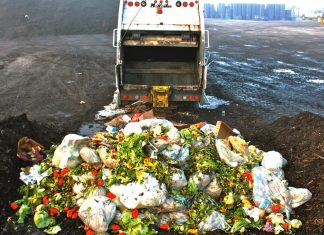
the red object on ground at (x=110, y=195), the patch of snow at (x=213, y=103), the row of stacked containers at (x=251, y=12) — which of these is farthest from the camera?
the row of stacked containers at (x=251, y=12)

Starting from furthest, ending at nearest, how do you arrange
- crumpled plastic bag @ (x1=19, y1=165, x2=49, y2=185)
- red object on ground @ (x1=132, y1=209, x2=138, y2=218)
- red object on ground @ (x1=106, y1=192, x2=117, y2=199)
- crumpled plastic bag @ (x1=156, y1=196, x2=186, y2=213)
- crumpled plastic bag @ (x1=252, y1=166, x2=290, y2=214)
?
crumpled plastic bag @ (x1=19, y1=165, x2=49, y2=185) → crumpled plastic bag @ (x1=252, y1=166, x2=290, y2=214) → red object on ground @ (x1=106, y1=192, x2=117, y2=199) → crumpled plastic bag @ (x1=156, y1=196, x2=186, y2=213) → red object on ground @ (x1=132, y1=209, x2=138, y2=218)

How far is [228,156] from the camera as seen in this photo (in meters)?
5.86

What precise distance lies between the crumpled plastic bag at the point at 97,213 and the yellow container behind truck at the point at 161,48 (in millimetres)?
4452

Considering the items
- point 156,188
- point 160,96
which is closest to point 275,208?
point 156,188

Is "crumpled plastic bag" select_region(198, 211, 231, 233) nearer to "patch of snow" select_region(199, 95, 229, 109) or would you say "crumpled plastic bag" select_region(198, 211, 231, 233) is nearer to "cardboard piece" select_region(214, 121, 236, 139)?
"cardboard piece" select_region(214, 121, 236, 139)

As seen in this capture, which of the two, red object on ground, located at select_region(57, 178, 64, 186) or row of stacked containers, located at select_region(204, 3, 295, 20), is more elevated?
row of stacked containers, located at select_region(204, 3, 295, 20)

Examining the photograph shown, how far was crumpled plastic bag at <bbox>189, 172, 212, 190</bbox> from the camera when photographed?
5395 mm

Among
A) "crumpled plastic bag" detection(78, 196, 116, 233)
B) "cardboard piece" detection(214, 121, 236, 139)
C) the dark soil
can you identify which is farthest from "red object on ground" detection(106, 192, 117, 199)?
"cardboard piece" detection(214, 121, 236, 139)

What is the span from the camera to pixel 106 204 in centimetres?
506

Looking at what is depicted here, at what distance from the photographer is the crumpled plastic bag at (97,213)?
194 inches

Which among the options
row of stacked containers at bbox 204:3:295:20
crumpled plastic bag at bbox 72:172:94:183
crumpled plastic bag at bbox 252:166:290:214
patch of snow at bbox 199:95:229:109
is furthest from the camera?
row of stacked containers at bbox 204:3:295:20

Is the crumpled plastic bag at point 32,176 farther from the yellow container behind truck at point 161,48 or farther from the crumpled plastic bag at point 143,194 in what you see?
the yellow container behind truck at point 161,48

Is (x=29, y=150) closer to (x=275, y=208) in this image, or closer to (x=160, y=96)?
(x=160, y=96)

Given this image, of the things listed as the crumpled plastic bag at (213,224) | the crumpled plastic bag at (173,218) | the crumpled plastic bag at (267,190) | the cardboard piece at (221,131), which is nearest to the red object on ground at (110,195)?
the crumpled plastic bag at (173,218)
